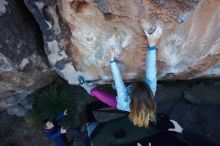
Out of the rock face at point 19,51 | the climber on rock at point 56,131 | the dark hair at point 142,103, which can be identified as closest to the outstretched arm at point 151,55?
the dark hair at point 142,103

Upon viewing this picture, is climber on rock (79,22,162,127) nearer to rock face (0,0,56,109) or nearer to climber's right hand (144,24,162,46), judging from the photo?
climber's right hand (144,24,162,46)

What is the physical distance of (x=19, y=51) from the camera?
4.58 metres

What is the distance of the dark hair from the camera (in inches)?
161

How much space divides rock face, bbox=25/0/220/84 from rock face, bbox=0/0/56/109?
225mm

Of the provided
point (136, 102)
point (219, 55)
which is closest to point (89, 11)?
point (136, 102)

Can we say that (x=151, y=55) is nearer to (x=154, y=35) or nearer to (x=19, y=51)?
(x=154, y=35)

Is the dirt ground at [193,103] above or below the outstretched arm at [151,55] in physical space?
below

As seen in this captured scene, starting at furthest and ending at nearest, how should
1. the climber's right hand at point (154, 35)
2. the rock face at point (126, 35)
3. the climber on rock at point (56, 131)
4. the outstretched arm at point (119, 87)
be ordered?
the climber on rock at point (56, 131) < the outstretched arm at point (119, 87) < the climber's right hand at point (154, 35) < the rock face at point (126, 35)

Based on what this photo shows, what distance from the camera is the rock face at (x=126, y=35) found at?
370 centimetres

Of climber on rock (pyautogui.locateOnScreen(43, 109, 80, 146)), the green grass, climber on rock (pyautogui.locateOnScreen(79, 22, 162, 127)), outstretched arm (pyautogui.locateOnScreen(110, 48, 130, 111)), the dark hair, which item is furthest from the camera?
the green grass

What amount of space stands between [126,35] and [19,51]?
141 centimetres

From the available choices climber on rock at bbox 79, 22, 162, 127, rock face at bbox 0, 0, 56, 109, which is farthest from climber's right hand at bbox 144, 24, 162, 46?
rock face at bbox 0, 0, 56, 109

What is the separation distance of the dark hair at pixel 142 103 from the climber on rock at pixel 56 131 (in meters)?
1.84

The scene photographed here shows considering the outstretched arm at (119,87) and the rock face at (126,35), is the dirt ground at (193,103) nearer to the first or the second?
the rock face at (126,35)
